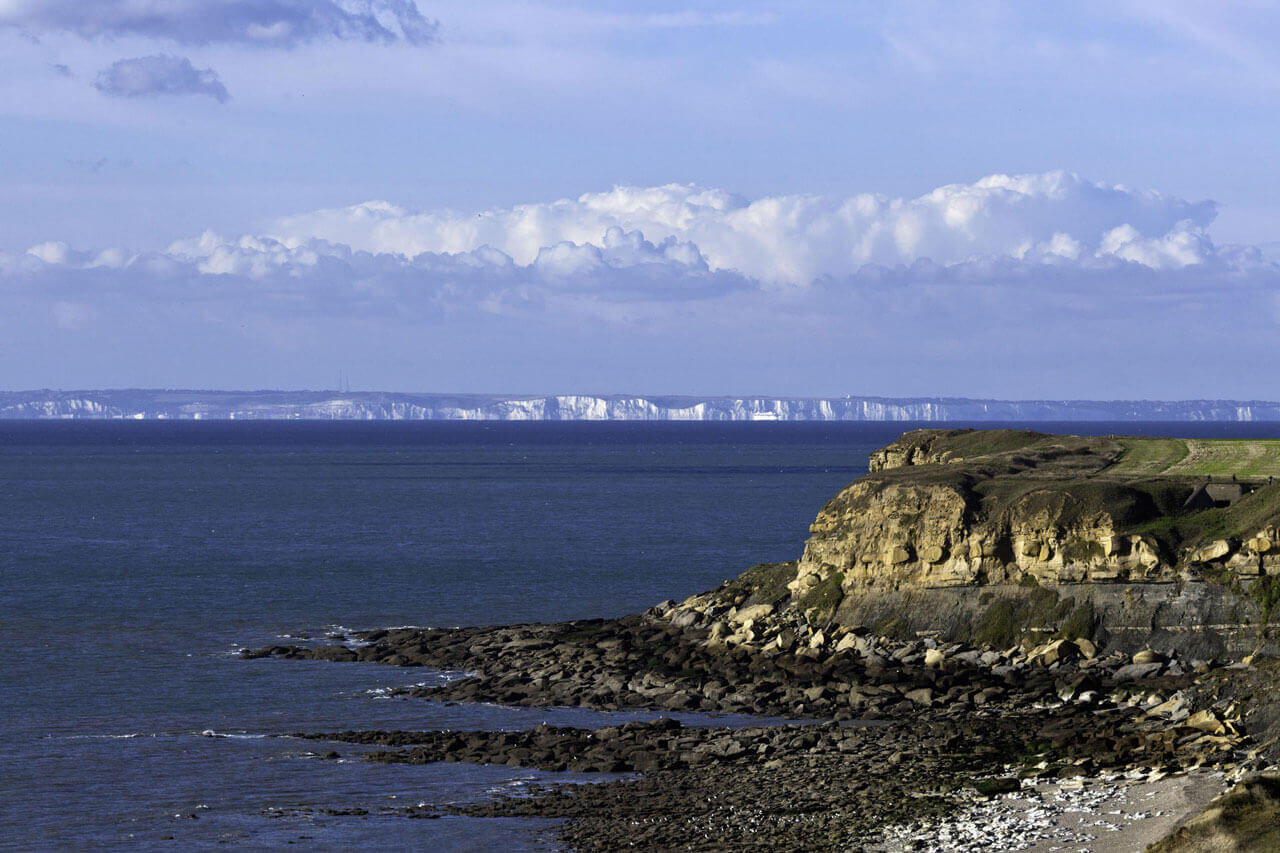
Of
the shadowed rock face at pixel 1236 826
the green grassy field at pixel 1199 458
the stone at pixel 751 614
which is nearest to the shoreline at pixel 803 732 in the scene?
the stone at pixel 751 614

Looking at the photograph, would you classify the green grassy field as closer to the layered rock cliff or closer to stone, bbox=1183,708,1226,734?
the layered rock cliff

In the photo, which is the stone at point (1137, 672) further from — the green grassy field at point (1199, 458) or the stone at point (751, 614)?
the green grassy field at point (1199, 458)

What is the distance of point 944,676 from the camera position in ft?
176

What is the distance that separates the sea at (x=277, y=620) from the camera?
131 feet

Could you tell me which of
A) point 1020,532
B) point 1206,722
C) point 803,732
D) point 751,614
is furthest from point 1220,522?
point 803,732

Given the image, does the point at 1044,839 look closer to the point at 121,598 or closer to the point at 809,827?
the point at 809,827

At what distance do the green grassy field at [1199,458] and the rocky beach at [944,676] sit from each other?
486mm

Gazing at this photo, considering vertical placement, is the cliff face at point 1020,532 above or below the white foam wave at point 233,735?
above

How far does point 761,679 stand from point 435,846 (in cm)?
2105

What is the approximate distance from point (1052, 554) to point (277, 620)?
38.1 m

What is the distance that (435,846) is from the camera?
36.4 meters

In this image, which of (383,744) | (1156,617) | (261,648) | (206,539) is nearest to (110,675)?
(261,648)

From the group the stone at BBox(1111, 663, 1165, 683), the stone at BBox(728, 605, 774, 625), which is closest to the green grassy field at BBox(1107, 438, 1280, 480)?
the stone at BBox(1111, 663, 1165, 683)

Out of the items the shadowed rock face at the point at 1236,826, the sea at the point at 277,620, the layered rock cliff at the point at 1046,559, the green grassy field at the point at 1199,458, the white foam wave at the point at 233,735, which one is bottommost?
the white foam wave at the point at 233,735
